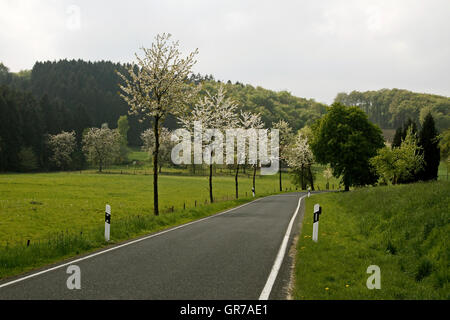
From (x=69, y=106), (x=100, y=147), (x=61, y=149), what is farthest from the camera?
(x=69, y=106)

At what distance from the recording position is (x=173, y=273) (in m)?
6.62

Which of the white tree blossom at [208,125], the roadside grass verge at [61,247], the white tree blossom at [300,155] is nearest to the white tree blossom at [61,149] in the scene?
the white tree blossom at [300,155]

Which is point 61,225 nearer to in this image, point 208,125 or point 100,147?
point 208,125

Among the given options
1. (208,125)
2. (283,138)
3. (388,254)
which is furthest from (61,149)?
(388,254)

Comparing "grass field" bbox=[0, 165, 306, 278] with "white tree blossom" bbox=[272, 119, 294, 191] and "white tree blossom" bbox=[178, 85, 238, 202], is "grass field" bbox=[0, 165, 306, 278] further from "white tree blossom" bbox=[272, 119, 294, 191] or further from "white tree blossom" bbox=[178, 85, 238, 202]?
"white tree blossom" bbox=[272, 119, 294, 191]

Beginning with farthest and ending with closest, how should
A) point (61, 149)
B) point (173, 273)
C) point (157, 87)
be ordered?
1. point (61, 149)
2. point (157, 87)
3. point (173, 273)

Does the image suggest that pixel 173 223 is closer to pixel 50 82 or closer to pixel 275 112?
pixel 275 112

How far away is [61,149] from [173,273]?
103 m

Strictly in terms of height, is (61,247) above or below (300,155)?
below

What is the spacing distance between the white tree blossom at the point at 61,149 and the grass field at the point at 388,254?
323 ft

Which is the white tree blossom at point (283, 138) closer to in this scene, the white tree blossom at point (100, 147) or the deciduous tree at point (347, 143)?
the deciduous tree at point (347, 143)

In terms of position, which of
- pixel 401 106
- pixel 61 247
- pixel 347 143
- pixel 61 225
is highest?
pixel 401 106
